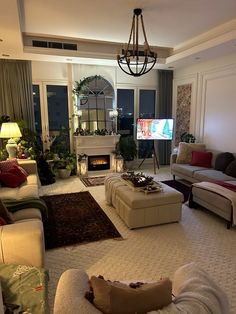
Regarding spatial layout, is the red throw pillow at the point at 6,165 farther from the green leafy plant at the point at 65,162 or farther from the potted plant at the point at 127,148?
the potted plant at the point at 127,148

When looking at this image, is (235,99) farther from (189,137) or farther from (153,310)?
(153,310)

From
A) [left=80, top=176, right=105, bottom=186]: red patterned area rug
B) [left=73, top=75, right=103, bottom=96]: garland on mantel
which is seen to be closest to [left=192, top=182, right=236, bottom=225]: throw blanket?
[left=80, top=176, right=105, bottom=186]: red patterned area rug

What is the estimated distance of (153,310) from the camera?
3.51 feet

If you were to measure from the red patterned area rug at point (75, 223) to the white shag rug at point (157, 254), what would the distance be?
13 cm

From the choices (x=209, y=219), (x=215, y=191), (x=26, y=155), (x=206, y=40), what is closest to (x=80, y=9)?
(x=206, y=40)

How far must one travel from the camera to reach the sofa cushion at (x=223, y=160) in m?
4.70

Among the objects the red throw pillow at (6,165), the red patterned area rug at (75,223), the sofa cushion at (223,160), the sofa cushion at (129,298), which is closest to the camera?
the sofa cushion at (129,298)

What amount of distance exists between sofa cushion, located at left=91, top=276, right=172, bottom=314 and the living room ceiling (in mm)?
2930

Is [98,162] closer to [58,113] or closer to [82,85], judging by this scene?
[58,113]

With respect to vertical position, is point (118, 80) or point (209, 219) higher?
point (118, 80)

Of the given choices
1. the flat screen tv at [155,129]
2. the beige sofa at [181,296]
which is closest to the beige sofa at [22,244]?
the beige sofa at [181,296]

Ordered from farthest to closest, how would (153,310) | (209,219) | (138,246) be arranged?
(209,219), (138,246), (153,310)

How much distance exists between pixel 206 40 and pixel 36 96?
13.2 feet

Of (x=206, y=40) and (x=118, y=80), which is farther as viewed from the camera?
(x=118, y=80)
